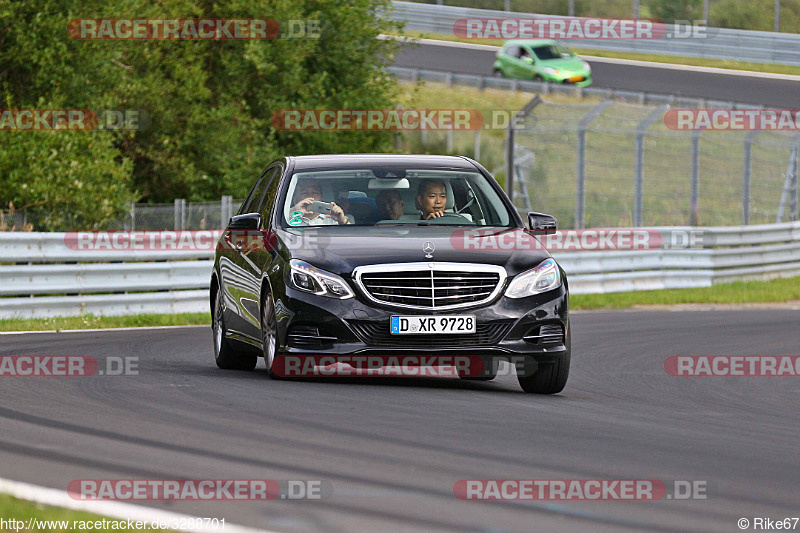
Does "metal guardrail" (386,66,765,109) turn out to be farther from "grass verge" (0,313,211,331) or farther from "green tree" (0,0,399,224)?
"grass verge" (0,313,211,331)

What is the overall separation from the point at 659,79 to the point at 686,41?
12.6 feet

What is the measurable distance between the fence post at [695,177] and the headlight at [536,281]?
16.7m

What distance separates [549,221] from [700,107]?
31407 millimetres

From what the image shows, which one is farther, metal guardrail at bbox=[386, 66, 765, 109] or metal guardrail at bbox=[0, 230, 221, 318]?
metal guardrail at bbox=[386, 66, 765, 109]

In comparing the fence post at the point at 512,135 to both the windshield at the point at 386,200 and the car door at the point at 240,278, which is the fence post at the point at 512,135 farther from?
the windshield at the point at 386,200

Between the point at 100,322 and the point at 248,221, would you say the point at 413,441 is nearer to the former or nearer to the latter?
the point at 248,221

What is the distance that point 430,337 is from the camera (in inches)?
379

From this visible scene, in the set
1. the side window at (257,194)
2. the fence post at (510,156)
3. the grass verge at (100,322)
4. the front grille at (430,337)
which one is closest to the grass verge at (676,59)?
the fence post at (510,156)

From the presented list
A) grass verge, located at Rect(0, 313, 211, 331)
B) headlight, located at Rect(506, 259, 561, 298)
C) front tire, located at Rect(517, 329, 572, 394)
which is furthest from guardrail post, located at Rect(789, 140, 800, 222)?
headlight, located at Rect(506, 259, 561, 298)

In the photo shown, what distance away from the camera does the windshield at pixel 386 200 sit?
10.7 m

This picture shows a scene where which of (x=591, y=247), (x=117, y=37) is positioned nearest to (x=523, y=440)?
(x=591, y=247)

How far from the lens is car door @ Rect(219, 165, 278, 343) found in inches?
431

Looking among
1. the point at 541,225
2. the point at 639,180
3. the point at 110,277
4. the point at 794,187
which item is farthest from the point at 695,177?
the point at 541,225

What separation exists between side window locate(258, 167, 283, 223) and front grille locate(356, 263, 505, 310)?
63.0 inches
